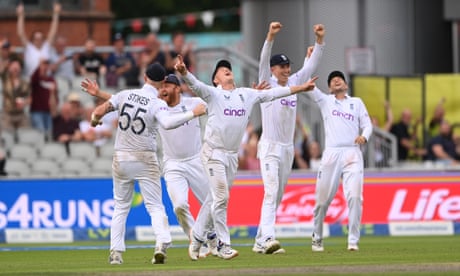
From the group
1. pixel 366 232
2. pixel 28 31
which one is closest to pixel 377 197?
pixel 366 232

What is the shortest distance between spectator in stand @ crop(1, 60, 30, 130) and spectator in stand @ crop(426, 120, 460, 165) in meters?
8.29

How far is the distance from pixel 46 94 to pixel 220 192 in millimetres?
11085

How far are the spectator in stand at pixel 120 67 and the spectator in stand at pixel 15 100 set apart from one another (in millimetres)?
1771

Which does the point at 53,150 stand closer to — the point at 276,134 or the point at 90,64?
the point at 90,64

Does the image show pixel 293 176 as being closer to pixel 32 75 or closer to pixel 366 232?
pixel 366 232

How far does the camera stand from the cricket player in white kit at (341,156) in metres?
18.9

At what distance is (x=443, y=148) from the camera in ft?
91.6

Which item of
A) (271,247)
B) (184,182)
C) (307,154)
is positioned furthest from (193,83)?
(307,154)

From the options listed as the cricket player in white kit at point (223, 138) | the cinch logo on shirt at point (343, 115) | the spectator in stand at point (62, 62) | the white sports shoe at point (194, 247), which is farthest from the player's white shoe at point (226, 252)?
the spectator in stand at point (62, 62)

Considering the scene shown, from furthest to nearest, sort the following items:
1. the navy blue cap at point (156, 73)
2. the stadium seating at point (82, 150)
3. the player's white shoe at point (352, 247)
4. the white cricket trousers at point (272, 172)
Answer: the stadium seating at point (82, 150) < the player's white shoe at point (352, 247) < the white cricket trousers at point (272, 172) < the navy blue cap at point (156, 73)

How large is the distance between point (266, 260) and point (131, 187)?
1.90m

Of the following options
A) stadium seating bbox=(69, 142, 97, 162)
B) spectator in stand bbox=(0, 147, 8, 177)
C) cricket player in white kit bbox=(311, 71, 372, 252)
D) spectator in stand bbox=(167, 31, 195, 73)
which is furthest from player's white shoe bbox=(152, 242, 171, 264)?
spectator in stand bbox=(167, 31, 195, 73)

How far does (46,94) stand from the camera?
27.7 meters

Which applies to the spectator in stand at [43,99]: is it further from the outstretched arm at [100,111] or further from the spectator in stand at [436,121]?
the outstretched arm at [100,111]
